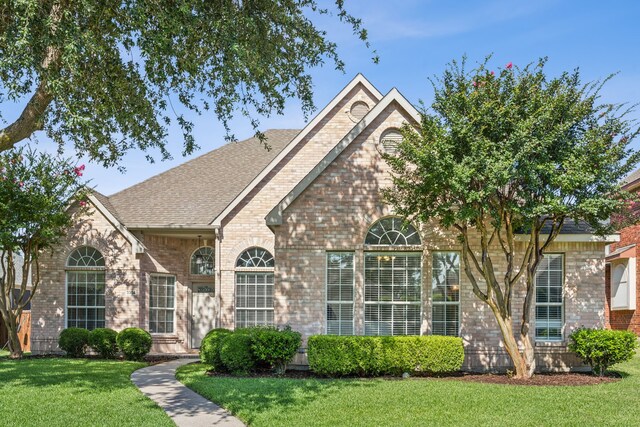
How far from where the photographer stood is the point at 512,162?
12.5m

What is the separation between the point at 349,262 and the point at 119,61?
6.96 metres

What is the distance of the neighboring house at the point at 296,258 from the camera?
1520cm

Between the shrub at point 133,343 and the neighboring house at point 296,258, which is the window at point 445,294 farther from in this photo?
the shrub at point 133,343

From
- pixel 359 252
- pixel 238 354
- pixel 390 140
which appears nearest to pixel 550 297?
pixel 359 252

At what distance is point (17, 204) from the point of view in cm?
1791

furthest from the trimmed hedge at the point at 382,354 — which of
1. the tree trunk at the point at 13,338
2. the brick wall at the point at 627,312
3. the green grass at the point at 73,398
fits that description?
the brick wall at the point at 627,312

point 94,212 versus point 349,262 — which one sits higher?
point 94,212

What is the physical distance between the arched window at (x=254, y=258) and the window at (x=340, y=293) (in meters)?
4.75

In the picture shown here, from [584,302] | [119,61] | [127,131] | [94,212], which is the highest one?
[119,61]

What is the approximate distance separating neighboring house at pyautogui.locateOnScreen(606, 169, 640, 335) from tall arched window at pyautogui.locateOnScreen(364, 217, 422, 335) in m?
11.7

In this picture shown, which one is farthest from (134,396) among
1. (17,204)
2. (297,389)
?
(17,204)

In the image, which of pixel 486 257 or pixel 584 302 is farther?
pixel 584 302

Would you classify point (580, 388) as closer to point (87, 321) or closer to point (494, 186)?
point (494, 186)

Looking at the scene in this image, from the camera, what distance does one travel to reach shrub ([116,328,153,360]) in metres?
18.5
